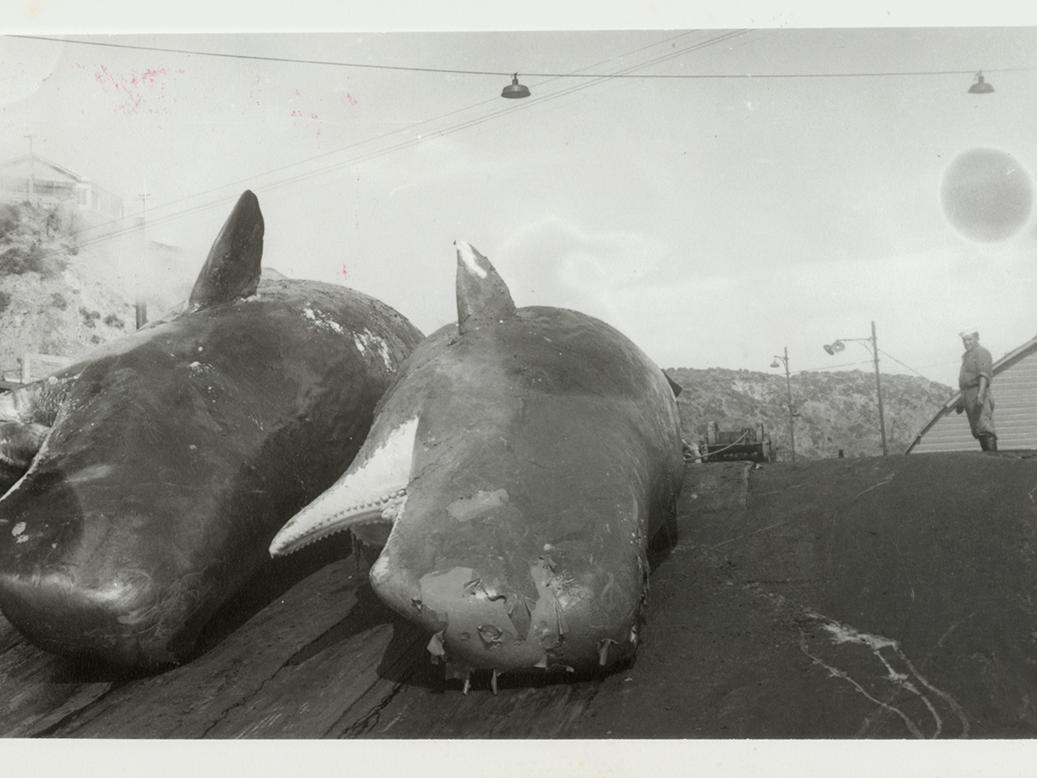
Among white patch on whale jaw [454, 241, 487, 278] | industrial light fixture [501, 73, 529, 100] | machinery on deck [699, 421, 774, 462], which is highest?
industrial light fixture [501, 73, 529, 100]

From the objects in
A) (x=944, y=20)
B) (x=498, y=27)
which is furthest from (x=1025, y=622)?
(x=498, y=27)

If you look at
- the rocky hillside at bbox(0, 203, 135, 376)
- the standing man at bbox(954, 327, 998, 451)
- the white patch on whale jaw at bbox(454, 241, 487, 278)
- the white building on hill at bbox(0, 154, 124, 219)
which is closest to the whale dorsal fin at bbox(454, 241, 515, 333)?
the white patch on whale jaw at bbox(454, 241, 487, 278)

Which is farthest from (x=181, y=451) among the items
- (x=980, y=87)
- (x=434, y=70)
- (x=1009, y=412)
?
(x=1009, y=412)

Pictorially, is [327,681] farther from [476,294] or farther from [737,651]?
[476,294]

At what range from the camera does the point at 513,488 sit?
4004 millimetres

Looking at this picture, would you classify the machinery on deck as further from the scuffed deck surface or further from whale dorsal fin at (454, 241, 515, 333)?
whale dorsal fin at (454, 241, 515, 333)

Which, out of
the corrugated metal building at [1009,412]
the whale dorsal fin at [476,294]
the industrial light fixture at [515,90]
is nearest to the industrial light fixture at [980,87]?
the industrial light fixture at [515,90]

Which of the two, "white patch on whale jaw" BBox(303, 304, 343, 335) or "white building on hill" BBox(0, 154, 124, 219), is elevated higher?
"white building on hill" BBox(0, 154, 124, 219)

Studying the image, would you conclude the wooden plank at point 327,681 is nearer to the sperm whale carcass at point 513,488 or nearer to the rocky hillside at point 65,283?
the sperm whale carcass at point 513,488

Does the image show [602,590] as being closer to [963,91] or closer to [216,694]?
[216,694]

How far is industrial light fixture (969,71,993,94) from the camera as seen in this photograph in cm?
572

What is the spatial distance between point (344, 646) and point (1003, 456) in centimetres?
450

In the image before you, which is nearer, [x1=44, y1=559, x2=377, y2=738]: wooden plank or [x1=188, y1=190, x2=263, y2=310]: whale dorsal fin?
[x1=44, y1=559, x2=377, y2=738]: wooden plank

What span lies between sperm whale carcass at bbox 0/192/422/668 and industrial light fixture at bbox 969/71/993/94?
14.1 feet
